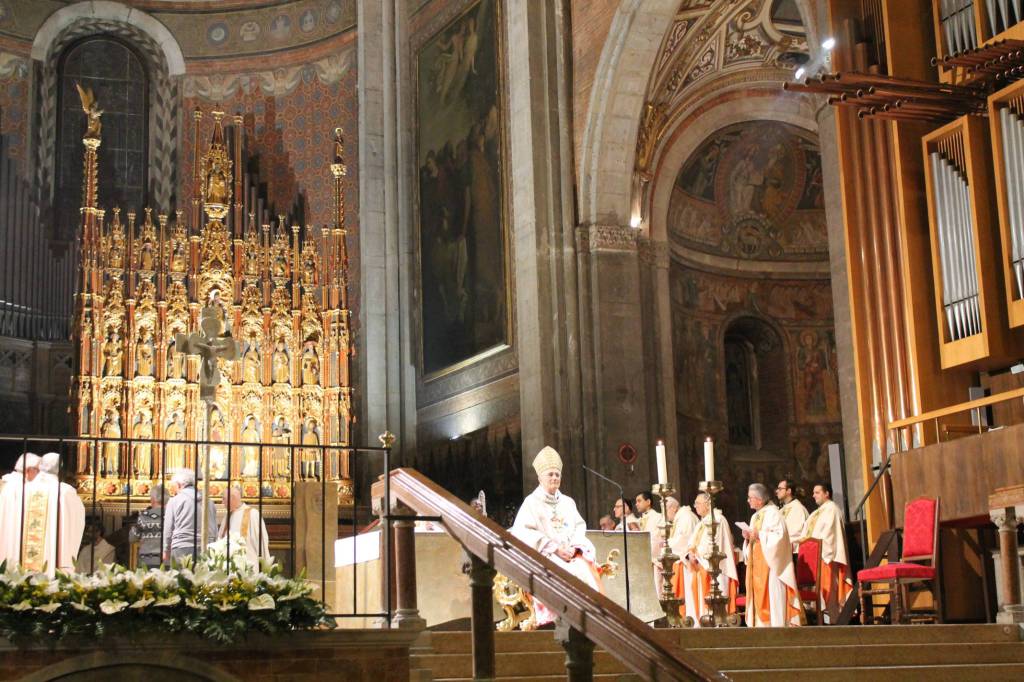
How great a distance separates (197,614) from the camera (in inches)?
264

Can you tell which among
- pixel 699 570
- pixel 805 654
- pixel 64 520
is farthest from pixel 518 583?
pixel 699 570

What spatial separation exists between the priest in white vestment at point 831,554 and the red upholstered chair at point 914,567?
3.08 feet

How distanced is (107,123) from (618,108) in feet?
31.8

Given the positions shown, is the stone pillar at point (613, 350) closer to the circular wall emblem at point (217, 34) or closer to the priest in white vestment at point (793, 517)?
the priest in white vestment at point (793, 517)

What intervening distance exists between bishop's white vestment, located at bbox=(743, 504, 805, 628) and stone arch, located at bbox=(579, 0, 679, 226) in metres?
6.90

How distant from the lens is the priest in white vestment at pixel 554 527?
378 inches

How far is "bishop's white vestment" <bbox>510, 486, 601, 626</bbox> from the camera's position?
961cm

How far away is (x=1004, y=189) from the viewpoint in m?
10.8

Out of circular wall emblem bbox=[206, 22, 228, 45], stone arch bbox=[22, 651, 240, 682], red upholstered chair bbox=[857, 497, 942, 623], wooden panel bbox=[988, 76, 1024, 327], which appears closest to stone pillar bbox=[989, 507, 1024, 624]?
red upholstered chair bbox=[857, 497, 942, 623]

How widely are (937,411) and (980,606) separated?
1496 millimetres

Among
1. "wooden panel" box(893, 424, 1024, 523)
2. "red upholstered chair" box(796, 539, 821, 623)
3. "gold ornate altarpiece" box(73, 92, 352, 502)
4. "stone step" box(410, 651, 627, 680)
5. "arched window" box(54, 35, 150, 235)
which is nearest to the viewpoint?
"stone step" box(410, 651, 627, 680)

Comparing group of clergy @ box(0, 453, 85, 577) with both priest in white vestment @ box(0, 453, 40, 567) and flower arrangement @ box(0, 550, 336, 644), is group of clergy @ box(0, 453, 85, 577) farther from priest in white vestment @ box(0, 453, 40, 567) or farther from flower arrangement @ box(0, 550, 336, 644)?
flower arrangement @ box(0, 550, 336, 644)

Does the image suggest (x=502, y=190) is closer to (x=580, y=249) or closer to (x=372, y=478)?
(x=580, y=249)

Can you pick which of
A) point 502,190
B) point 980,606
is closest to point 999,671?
point 980,606
